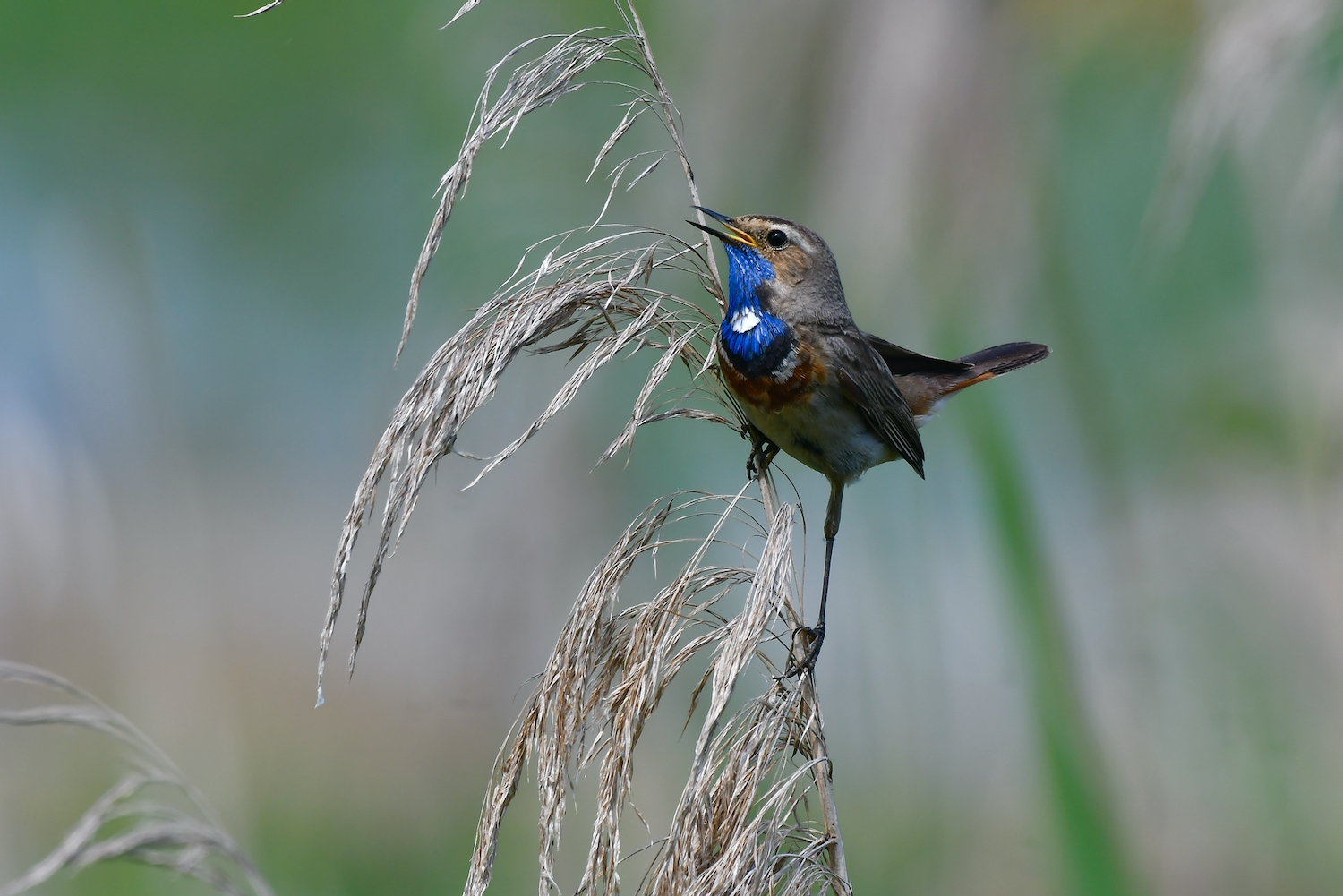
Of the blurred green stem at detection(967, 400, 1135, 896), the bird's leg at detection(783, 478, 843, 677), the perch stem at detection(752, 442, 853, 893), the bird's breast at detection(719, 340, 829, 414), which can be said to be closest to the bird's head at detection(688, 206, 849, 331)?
the bird's breast at detection(719, 340, 829, 414)

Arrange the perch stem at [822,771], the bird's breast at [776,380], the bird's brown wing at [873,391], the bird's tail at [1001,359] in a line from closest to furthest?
the perch stem at [822,771], the bird's breast at [776,380], the bird's brown wing at [873,391], the bird's tail at [1001,359]

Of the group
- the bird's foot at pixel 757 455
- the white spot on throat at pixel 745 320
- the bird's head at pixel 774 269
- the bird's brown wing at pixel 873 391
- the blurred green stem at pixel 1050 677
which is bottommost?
the blurred green stem at pixel 1050 677

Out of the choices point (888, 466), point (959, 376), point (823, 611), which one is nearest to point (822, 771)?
point (823, 611)

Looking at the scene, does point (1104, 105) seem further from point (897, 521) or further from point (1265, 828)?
point (1265, 828)

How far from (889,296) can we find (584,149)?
1675mm

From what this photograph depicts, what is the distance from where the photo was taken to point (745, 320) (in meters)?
2.20

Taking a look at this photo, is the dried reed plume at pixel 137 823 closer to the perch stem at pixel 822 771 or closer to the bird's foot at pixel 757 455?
the perch stem at pixel 822 771

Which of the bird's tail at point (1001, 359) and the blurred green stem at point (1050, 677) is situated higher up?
the bird's tail at point (1001, 359)

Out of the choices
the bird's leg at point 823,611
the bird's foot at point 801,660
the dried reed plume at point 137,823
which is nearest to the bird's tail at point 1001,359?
the bird's leg at point 823,611

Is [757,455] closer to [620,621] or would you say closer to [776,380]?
[776,380]

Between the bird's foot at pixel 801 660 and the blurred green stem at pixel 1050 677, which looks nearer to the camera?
the bird's foot at pixel 801 660

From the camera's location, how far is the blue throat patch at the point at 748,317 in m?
2.17

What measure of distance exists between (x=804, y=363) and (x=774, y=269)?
23 cm

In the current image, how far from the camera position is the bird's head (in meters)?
2.22
